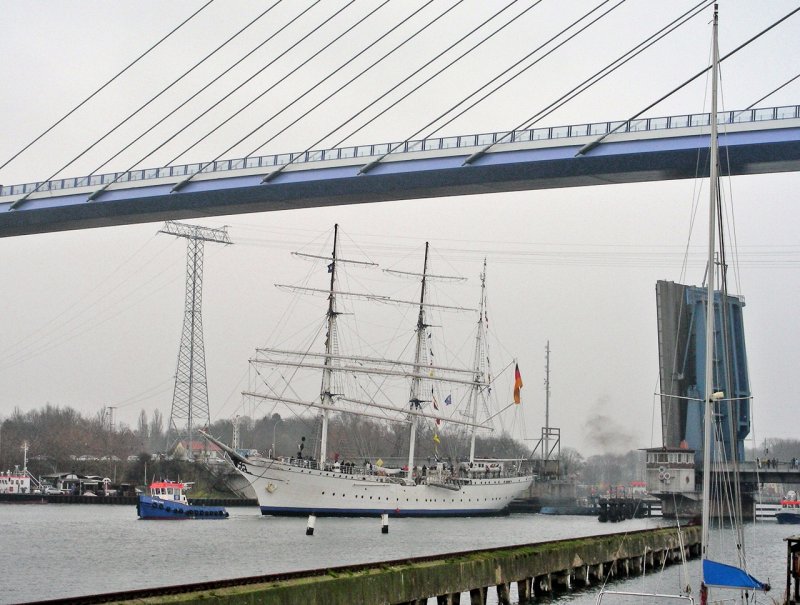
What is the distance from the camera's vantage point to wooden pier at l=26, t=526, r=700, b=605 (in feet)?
45.5

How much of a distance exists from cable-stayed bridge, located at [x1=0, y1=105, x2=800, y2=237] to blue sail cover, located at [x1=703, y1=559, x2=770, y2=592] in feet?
37.2

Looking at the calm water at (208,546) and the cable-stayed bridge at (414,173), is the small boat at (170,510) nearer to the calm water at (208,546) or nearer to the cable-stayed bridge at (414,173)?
the calm water at (208,546)

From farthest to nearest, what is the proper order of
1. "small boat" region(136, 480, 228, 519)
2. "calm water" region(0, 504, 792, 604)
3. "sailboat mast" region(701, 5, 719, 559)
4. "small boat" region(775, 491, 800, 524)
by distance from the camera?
"small boat" region(775, 491, 800, 524) < "small boat" region(136, 480, 228, 519) < "calm water" region(0, 504, 792, 604) < "sailboat mast" region(701, 5, 719, 559)

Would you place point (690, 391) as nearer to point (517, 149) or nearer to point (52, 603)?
point (517, 149)

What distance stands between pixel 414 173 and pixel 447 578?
42.7 ft

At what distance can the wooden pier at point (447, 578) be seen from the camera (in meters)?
13.9

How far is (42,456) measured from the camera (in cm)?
8612

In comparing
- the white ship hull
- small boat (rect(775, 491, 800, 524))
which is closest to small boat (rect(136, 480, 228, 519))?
the white ship hull

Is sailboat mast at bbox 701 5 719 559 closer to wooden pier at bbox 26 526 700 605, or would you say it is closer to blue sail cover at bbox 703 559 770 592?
blue sail cover at bbox 703 559 770 592

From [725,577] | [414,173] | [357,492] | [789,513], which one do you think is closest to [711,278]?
[725,577]

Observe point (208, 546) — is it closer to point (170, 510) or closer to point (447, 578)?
point (447, 578)

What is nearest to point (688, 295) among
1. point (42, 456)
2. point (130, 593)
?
point (130, 593)

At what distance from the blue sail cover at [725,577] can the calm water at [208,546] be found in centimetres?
721

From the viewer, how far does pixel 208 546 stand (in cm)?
3356
